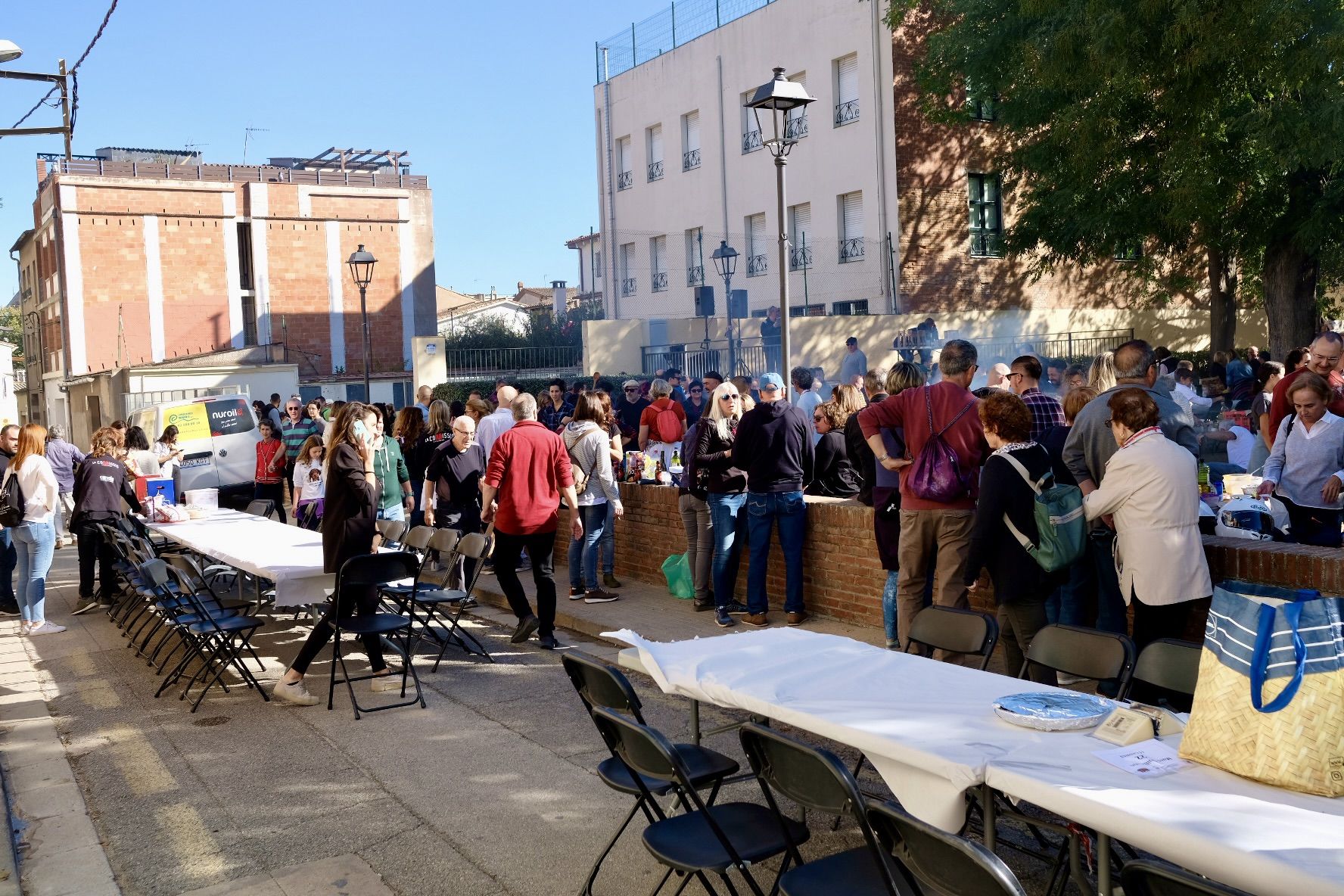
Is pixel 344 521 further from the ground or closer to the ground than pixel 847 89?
closer to the ground

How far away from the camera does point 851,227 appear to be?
26.1 m

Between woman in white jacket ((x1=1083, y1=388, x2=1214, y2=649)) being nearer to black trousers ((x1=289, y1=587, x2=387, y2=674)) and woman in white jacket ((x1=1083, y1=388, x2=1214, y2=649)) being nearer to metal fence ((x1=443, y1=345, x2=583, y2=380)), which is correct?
black trousers ((x1=289, y1=587, x2=387, y2=674))

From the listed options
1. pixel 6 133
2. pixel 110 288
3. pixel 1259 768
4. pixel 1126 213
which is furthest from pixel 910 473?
pixel 110 288

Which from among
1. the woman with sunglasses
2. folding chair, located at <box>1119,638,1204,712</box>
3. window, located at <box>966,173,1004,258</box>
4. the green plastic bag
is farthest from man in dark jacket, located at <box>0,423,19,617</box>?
window, located at <box>966,173,1004,258</box>

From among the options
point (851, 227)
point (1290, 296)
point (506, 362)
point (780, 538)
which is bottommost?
point (780, 538)

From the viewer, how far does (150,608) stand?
11.5 meters

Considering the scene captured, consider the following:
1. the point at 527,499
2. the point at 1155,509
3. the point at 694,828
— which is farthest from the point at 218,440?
the point at 694,828

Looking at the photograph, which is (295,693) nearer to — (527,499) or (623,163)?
(527,499)

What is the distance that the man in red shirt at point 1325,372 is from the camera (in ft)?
24.3

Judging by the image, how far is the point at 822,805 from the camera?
359cm

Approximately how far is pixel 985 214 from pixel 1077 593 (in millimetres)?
20895

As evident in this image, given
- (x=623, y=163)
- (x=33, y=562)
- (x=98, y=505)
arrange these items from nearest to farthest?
1. (x=33, y=562)
2. (x=98, y=505)
3. (x=623, y=163)

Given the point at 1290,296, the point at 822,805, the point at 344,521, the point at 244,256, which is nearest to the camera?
the point at 822,805

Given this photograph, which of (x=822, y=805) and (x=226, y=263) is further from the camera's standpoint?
(x=226, y=263)
